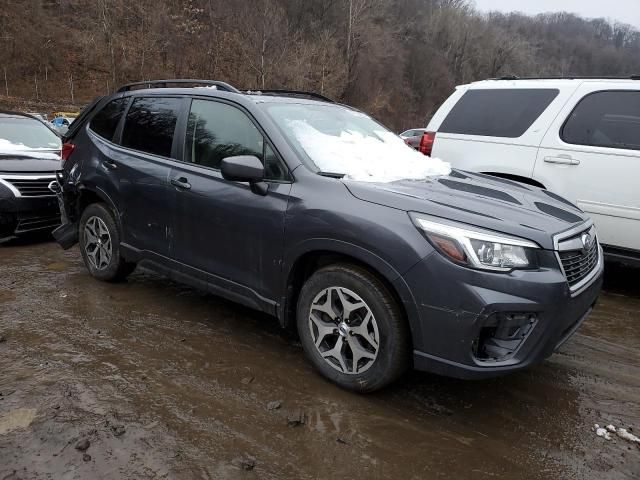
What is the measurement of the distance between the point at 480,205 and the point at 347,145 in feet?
3.60

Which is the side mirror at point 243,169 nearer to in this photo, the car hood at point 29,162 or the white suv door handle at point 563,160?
the white suv door handle at point 563,160

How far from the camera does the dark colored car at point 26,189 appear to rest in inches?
226

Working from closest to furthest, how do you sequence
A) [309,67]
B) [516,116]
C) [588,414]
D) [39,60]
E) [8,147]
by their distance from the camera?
[588,414] < [516,116] < [8,147] < [39,60] < [309,67]

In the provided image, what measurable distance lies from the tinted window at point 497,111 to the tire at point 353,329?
3222mm

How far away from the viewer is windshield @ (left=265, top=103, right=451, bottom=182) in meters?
3.17

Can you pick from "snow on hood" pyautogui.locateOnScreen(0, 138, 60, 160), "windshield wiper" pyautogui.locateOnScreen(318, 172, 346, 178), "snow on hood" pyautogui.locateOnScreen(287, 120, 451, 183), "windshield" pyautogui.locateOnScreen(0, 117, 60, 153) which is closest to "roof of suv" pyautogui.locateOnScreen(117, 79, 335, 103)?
"snow on hood" pyautogui.locateOnScreen(287, 120, 451, 183)

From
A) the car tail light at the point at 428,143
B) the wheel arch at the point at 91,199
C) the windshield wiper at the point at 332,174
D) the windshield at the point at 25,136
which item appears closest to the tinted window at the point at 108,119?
the wheel arch at the point at 91,199

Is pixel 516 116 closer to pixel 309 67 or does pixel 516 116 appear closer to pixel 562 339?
pixel 562 339

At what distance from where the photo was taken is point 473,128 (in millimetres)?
5422

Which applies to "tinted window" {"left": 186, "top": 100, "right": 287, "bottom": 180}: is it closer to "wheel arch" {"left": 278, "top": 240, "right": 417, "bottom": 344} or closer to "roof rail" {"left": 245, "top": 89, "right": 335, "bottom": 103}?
"roof rail" {"left": 245, "top": 89, "right": 335, "bottom": 103}

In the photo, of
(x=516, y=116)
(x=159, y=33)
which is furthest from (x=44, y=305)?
(x=159, y=33)

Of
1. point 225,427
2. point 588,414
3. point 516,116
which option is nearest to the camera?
point 225,427

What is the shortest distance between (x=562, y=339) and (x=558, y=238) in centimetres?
55

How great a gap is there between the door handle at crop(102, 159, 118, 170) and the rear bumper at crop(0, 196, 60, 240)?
215 cm
